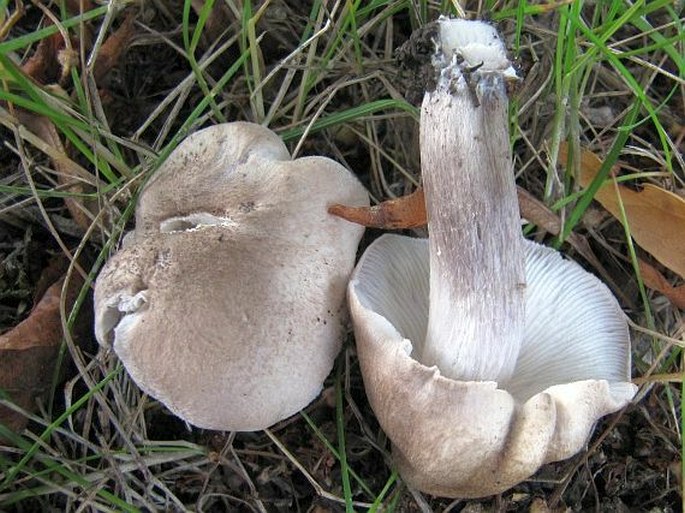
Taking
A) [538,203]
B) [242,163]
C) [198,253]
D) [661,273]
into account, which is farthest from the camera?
[661,273]

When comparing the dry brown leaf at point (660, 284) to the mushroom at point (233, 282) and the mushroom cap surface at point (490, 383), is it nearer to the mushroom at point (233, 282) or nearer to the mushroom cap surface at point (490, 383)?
the mushroom cap surface at point (490, 383)

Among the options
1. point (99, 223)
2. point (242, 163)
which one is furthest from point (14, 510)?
point (242, 163)

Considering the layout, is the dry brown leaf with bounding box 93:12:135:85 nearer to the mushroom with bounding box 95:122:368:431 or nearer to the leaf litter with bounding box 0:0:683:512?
the leaf litter with bounding box 0:0:683:512

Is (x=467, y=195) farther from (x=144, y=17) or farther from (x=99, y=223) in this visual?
(x=144, y=17)

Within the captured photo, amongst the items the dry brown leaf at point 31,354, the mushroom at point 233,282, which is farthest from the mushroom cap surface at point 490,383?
the dry brown leaf at point 31,354

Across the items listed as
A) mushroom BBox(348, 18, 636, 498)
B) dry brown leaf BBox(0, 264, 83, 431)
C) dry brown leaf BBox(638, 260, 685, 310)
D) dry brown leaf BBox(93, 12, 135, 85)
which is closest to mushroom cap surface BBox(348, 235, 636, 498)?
mushroom BBox(348, 18, 636, 498)

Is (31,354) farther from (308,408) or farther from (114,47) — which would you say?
(114,47)
